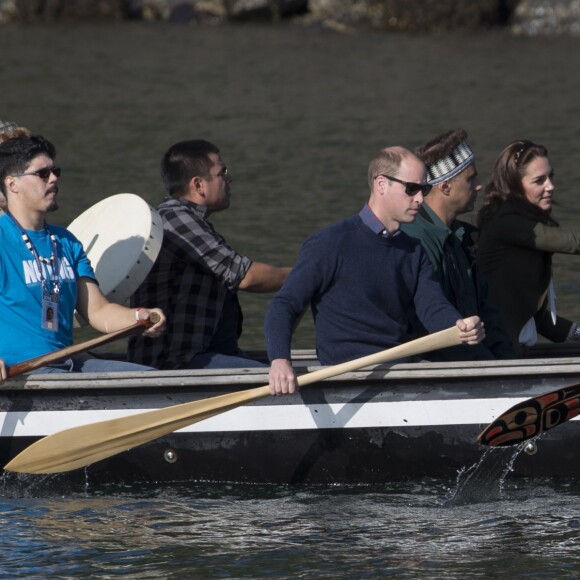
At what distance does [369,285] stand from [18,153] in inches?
68.0

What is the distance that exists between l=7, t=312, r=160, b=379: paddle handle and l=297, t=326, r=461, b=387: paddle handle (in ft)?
2.60

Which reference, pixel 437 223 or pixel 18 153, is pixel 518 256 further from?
pixel 18 153

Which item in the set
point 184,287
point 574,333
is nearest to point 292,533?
point 184,287

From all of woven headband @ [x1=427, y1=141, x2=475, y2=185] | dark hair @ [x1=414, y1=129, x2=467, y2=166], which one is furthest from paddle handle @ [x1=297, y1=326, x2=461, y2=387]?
dark hair @ [x1=414, y1=129, x2=467, y2=166]

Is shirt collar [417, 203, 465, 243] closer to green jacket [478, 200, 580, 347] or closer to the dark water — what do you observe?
green jacket [478, 200, 580, 347]

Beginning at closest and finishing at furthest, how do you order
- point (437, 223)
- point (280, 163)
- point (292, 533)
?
point (292, 533) → point (437, 223) → point (280, 163)

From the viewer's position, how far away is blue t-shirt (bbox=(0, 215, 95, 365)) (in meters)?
6.77

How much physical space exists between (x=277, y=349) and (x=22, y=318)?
1284 mm

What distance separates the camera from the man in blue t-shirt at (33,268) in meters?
6.76

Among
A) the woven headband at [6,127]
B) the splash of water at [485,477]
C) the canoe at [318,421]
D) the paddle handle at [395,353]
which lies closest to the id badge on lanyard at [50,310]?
the canoe at [318,421]

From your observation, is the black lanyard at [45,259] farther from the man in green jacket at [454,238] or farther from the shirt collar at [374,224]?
the man in green jacket at [454,238]

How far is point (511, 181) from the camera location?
24.9 feet

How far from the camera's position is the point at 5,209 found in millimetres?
7008

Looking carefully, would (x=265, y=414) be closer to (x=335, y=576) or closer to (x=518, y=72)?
(x=335, y=576)
